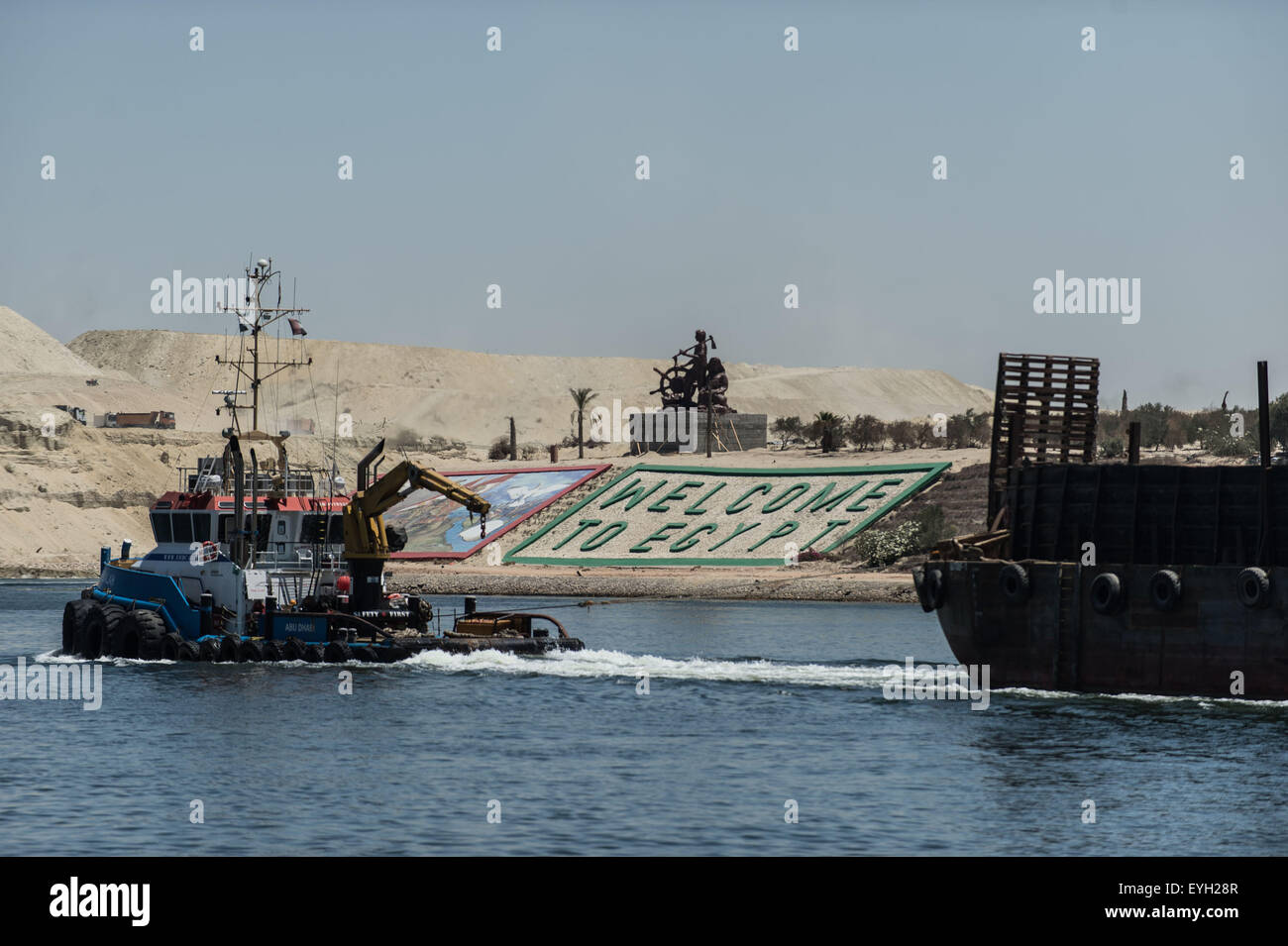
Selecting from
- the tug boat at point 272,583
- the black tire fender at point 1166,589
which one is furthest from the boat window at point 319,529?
the black tire fender at point 1166,589

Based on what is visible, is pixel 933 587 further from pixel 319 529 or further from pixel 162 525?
pixel 162 525

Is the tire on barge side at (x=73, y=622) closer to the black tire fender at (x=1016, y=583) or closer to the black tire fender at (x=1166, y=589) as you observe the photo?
the black tire fender at (x=1016, y=583)

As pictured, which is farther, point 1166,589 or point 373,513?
point 373,513

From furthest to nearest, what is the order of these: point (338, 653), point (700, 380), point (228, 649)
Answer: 1. point (700, 380)
2. point (228, 649)
3. point (338, 653)

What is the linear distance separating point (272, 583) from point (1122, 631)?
24.9 meters

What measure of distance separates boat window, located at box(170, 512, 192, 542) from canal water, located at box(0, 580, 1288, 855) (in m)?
4.20

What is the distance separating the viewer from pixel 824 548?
322 feet

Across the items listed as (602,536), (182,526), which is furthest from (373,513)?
(602,536)

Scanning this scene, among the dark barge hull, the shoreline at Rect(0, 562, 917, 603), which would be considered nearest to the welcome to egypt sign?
the shoreline at Rect(0, 562, 917, 603)

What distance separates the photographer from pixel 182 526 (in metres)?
49.3

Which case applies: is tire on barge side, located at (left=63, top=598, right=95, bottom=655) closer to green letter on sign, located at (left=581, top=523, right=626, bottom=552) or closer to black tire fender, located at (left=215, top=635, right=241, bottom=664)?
black tire fender, located at (left=215, top=635, right=241, bottom=664)

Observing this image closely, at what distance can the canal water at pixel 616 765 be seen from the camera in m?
25.6

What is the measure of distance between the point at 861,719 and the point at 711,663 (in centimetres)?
954

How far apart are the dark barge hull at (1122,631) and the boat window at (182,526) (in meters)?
22.2
